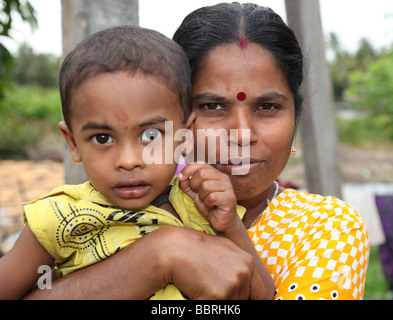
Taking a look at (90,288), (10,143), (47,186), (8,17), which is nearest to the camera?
(90,288)

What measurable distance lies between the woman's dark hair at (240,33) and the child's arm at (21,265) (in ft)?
2.83

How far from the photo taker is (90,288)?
141cm

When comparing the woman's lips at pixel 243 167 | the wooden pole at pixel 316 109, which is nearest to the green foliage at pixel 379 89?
the wooden pole at pixel 316 109

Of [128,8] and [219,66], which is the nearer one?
[219,66]

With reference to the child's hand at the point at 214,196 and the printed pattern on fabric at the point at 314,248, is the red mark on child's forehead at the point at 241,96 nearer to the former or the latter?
the child's hand at the point at 214,196

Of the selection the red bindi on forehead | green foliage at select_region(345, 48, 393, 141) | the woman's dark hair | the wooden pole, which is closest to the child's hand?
the red bindi on forehead

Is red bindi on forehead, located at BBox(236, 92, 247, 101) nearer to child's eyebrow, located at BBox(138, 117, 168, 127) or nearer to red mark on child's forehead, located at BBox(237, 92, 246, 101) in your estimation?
red mark on child's forehead, located at BBox(237, 92, 246, 101)

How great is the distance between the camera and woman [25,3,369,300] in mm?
1376

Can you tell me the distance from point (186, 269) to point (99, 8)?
1.36 meters

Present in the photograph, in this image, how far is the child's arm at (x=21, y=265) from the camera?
54.4 inches

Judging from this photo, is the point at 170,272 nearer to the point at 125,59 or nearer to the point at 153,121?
the point at 153,121
